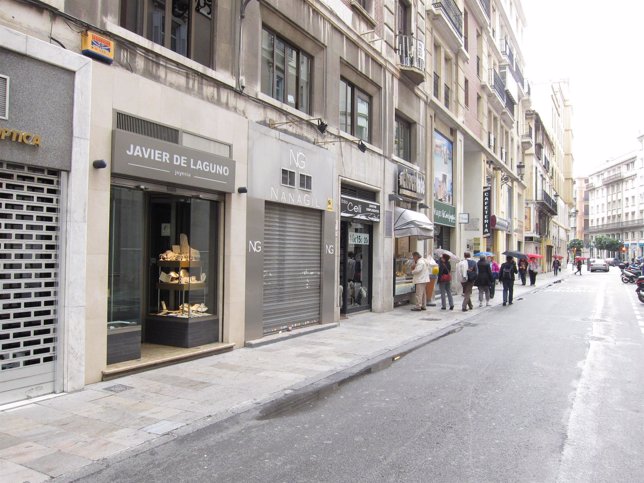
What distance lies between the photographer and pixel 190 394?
6.08 meters

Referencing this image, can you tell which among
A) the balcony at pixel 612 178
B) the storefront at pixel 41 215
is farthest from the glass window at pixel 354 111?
the balcony at pixel 612 178

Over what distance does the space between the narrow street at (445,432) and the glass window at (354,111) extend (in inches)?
294

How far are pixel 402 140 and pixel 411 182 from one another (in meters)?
1.72

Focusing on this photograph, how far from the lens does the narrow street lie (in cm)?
392

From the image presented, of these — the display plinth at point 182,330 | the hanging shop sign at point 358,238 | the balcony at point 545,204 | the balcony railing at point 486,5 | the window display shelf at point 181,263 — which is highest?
the balcony railing at point 486,5

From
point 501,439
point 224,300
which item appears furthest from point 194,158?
point 501,439

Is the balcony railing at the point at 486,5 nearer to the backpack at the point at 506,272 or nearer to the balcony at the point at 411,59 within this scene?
the balcony at the point at 411,59

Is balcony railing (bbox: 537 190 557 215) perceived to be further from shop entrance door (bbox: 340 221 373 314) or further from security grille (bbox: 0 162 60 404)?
security grille (bbox: 0 162 60 404)

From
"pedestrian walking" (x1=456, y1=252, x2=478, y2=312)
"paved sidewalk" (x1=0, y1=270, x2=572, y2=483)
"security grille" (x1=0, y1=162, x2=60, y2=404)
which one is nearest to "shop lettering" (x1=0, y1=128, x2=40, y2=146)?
"security grille" (x1=0, y1=162, x2=60, y2=404)

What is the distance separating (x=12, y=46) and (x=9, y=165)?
1.27 meters

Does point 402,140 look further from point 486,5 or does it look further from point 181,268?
point 486,5

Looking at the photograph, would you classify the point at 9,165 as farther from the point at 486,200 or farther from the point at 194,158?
the point at 486,200

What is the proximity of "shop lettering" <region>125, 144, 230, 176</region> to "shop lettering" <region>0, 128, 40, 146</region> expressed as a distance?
1253 mm

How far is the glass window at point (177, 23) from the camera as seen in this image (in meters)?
7.49
